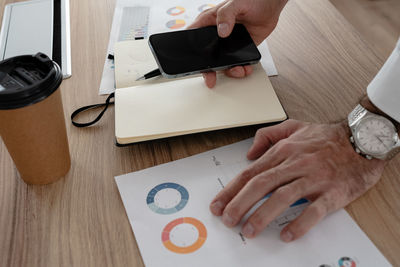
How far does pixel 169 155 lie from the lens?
0.76 metres

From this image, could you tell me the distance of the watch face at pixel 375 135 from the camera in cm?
72

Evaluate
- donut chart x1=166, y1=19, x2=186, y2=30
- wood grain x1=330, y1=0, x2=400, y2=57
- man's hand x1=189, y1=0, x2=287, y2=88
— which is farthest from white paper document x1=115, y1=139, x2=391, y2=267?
wood grain x1=330, y1=0, x2=400, y2=57

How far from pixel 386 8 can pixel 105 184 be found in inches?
98.4

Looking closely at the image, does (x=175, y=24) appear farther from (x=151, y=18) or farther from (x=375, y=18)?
(x=375, y=18)

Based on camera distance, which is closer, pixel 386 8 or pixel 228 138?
pixel 228 138

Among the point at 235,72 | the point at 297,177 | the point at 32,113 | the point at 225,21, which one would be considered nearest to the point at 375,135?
the point at 297,177

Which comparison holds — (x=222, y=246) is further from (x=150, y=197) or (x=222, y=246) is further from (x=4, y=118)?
(x=4, y=118)

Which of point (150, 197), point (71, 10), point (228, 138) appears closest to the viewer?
point (150, 197)

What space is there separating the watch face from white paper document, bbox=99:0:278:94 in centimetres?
29

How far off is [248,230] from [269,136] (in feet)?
0.69

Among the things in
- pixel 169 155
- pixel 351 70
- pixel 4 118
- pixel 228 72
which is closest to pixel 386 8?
pixel 351 70

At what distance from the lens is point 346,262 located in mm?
583

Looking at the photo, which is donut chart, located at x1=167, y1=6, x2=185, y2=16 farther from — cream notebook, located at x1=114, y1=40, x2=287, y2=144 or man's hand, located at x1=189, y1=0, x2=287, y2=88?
cream notebook, located at x1=114, y1=40, x2=287, y2=144

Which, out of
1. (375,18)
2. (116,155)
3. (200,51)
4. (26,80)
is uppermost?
(26,80)
